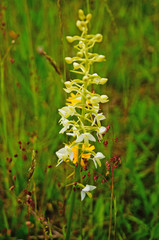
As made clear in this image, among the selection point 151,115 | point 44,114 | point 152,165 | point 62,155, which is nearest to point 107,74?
point 151,115

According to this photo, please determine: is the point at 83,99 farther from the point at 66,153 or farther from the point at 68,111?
the point at 66,153

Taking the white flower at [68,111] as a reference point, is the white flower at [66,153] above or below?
below

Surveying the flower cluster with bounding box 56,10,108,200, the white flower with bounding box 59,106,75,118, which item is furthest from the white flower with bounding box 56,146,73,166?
the white flower with bounding box 59,106,75,118

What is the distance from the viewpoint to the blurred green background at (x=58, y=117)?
6.31ft

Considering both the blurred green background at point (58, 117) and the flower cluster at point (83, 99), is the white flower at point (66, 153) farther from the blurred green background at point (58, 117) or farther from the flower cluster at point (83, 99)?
the blurred green background at point (58, 117)

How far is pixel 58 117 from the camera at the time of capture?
7.41 feet

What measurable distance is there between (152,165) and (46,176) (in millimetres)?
1053

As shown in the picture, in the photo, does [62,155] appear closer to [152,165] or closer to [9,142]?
[9,142]

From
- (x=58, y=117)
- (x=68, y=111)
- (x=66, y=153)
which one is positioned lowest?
(x=58, y=117)

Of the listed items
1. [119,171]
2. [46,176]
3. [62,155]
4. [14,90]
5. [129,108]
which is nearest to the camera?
[62,155]

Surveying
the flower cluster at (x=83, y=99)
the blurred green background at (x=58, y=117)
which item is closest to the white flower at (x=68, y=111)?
the flower cluster at (x=83, y=99)

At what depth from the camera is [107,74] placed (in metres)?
3.15

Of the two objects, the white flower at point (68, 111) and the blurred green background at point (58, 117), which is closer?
the white flower at point (68, 111)

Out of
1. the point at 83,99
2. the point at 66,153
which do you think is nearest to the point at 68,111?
the point at 83,99
